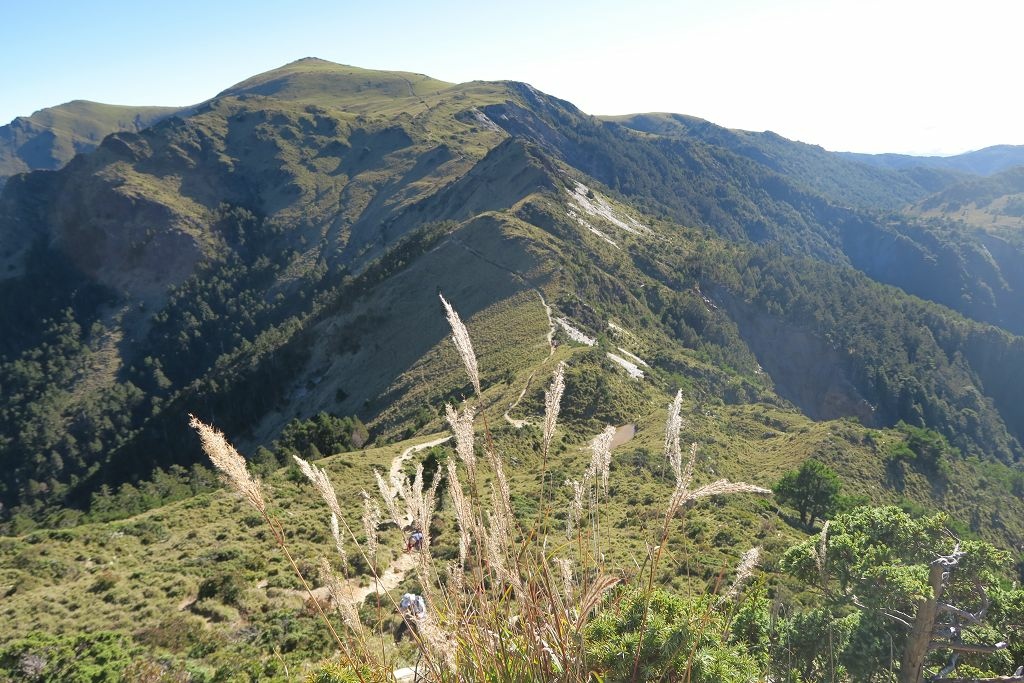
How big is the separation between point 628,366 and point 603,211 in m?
48.7

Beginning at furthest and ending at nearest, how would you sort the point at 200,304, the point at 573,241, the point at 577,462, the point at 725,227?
1. the point at 725,227
2. the point at 200,304
3. the point at 573,241
4. the point at 577,462

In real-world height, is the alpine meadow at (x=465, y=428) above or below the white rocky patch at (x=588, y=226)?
below

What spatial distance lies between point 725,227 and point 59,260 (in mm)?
191153

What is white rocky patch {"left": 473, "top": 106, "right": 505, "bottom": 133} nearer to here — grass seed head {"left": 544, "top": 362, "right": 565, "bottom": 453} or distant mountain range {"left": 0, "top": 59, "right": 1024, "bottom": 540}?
distant mountain range {"left": 0, "top": 59, "right": 1024, "bottom": 540}

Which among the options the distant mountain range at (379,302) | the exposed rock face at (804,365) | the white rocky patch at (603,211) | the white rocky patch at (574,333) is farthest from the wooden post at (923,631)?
the white rocky patch at (603,211)

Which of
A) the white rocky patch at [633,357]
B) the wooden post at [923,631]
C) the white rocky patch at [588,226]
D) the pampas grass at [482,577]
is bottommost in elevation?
the white rocky patch at [633,357]

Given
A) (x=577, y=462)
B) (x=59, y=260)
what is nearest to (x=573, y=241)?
(x=577, y=462)

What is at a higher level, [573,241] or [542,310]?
[573,241]

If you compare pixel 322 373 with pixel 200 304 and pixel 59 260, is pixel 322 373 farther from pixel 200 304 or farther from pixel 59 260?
pixel 59 260

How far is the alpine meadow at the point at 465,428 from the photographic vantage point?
365cm

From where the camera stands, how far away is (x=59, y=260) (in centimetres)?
12038

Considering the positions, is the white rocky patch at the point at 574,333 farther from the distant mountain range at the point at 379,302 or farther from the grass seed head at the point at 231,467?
the grass seed head at the point at 231,467

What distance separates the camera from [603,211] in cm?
8912

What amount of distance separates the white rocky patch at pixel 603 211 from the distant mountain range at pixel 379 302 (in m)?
1.19
